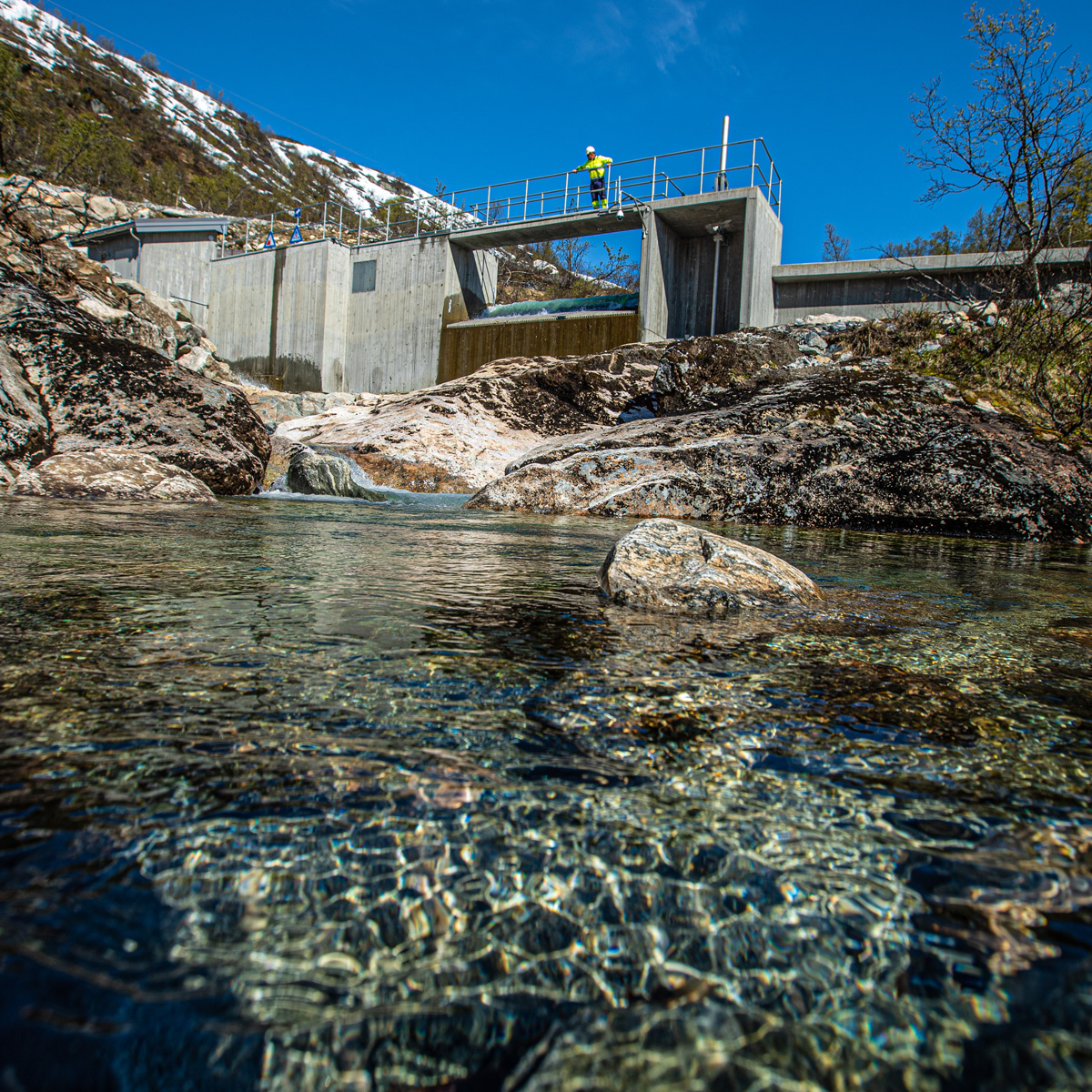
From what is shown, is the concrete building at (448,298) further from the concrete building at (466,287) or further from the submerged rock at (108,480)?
the submerged rock at (108,480)

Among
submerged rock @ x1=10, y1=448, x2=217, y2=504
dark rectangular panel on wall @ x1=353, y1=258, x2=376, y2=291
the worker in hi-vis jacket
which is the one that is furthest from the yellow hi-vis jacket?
submerged rock @ x1=10, y1=448, x2=217, y2=504

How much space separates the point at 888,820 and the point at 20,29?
124191 mm

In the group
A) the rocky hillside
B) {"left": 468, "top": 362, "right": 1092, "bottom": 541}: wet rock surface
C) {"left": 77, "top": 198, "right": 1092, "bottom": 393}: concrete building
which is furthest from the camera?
the rocky hillside

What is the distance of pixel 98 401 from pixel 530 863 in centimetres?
877

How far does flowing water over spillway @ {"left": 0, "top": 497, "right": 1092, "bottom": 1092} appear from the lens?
2.37 ft

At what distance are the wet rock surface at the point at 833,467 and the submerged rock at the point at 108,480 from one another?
135 inches

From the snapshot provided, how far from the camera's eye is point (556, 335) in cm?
1956

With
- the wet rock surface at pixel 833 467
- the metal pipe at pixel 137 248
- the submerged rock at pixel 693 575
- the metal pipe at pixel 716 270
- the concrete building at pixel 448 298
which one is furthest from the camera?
the metal pipe at pixel 137 248

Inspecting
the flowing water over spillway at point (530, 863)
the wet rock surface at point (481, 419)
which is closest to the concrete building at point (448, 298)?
the wet rock surface at point (481, 419)

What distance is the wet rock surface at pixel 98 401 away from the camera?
7363 millimetres

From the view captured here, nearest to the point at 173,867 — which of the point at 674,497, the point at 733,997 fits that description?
the point at 733,997

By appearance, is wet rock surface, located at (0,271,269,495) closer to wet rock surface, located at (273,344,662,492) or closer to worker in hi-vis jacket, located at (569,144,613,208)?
wet rock surface, located at (273,344,662,492)

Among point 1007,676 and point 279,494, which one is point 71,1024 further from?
point 279,494

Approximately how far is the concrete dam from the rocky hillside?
4.33 meters
